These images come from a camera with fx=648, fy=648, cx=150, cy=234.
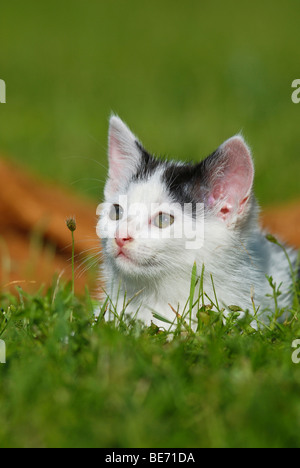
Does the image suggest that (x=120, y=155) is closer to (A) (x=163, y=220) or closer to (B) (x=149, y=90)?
Result: (A) (x=163, y=220)

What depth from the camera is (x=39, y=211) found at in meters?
5.51

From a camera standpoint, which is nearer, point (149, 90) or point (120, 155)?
point (120, 155)

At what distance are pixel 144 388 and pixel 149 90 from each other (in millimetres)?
8964

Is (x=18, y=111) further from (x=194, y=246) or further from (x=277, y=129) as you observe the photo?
(x=194, y=246)

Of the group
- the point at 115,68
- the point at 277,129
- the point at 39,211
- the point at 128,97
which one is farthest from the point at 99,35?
the point at 39,211

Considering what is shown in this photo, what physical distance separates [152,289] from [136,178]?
589mm

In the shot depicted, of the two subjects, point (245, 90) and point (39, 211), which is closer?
point (39, 211)

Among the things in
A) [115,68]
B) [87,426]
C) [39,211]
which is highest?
[115,68]

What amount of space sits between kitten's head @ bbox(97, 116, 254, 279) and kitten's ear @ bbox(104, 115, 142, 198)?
10 cm

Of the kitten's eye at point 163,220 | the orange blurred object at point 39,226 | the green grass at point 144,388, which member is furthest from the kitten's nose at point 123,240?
the orange blurred object at point 39,226

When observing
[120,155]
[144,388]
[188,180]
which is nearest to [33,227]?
[120,155]

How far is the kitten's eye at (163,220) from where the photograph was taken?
293 cm

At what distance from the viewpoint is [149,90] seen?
34.5ft

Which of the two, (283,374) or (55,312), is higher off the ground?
(55,312)
